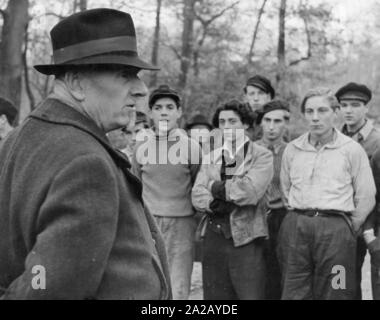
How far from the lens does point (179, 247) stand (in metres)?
5.37

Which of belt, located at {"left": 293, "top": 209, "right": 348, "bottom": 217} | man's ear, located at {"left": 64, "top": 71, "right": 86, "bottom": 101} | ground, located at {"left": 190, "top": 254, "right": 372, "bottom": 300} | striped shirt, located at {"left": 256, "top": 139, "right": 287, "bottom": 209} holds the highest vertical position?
man's ear, located at {"left": 64, "top": 71, "right": 86, "bottom": 101}

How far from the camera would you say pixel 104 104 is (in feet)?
6.34

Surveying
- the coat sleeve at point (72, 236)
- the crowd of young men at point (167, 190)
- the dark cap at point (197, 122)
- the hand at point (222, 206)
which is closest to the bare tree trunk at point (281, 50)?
the dark cap at point (197, 122)

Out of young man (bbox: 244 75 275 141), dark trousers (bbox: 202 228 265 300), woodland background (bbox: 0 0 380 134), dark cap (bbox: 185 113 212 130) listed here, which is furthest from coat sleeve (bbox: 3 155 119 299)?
woodland background (bbox: 0 0 380 134)

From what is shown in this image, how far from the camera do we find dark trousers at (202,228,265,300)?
4852 mm

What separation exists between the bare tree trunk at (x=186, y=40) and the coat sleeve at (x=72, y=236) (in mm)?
14044

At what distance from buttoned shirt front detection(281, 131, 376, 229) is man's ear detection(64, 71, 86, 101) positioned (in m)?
3.06

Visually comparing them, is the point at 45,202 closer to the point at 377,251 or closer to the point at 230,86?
the point at 377,251

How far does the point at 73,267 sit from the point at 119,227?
236 millimetres

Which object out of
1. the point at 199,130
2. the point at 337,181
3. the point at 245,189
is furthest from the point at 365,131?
the point at 199,130

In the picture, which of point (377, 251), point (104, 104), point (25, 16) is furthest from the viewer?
point (25, 16)

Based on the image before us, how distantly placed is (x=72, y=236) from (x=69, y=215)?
6 centimetres

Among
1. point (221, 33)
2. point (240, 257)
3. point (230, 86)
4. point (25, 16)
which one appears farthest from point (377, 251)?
point (221, 33)

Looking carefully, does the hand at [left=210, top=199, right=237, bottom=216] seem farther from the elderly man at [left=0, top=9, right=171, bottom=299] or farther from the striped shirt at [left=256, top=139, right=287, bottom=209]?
the elderly man at [left=0, top=9, right=171, bottom=299]
